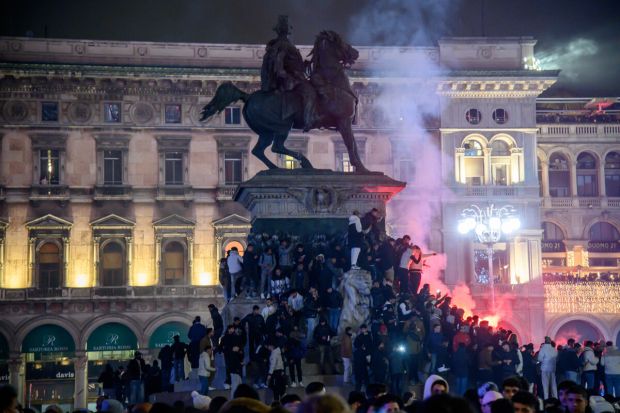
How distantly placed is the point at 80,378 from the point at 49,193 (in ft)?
29.4

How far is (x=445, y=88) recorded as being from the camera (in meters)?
57.1

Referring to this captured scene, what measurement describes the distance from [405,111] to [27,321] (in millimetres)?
20949

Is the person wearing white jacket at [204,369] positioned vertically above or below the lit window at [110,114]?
below

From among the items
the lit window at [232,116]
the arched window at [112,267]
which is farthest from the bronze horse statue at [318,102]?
the lit window at [232,116]

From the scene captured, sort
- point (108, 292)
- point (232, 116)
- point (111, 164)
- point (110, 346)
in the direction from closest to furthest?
point (110, 346)
point (108, 292)
point (111, 164)
point (232, 116)

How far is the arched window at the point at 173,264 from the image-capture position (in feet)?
180

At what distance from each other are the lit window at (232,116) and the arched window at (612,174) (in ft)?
68.3

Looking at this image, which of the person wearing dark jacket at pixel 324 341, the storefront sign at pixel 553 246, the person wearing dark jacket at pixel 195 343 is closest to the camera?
the person wearing dark jacket at pixel 324 341

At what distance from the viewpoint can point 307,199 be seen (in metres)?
24.7

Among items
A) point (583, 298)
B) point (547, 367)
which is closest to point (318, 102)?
point (547, 367)

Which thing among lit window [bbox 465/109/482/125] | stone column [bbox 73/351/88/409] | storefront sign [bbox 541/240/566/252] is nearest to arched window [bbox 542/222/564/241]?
storefront sign [bbox 541/240/566/252]

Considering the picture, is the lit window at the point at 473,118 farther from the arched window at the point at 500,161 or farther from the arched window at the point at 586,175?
the arched window at the point at 586,175

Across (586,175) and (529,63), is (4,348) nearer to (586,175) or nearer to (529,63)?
(529,63)

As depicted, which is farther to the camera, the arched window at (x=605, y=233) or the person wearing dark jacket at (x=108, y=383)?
the arched window at (x=605, y=233)
